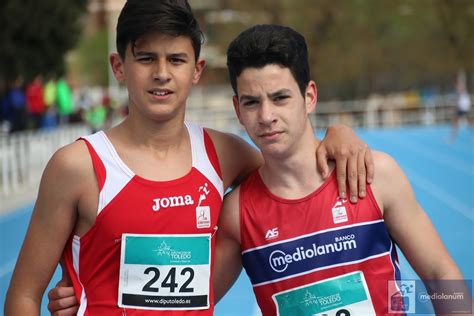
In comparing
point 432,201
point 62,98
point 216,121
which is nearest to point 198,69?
point 432,201

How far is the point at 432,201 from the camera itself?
13.6m

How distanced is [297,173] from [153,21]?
753 mm

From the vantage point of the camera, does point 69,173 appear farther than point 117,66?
No

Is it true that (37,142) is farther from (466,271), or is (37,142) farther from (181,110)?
(181,110)

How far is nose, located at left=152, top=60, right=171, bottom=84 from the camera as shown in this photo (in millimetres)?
2898

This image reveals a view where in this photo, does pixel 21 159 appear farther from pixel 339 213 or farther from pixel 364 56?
pixel 364 56

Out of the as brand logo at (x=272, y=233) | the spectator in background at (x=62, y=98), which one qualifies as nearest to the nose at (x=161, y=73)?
the as brand logo at (x=272, y=233)

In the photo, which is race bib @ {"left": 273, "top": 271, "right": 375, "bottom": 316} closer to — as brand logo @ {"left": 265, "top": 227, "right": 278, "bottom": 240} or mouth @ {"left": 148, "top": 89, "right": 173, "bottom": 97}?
as brand logo @ {"left": 265, "top": 227, "right": 278, "bottom": 240}

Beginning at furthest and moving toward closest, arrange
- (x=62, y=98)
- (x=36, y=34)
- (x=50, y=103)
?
1. (x=62, y=98)
2. (x=50, y=103)
3. (x=36, y=34)

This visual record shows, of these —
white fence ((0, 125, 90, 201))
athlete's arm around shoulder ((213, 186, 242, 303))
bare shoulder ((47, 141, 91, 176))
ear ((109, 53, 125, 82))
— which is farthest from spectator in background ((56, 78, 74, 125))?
bare shoulder ((47, 141, 91, 176))

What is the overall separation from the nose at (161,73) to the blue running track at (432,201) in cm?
115

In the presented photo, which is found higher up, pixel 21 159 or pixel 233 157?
pixel 21 159

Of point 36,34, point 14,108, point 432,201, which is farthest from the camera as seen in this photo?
point 36,34

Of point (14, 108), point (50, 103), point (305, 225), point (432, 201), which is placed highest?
point (50, 103)
